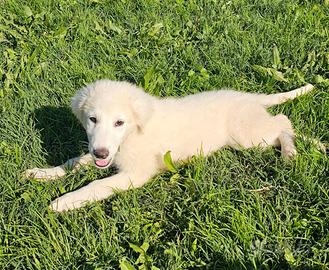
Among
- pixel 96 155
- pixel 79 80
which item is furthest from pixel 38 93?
pixel 96 155

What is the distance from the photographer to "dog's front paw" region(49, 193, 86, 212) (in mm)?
3232

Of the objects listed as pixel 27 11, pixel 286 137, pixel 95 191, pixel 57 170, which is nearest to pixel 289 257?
pixel 286 137

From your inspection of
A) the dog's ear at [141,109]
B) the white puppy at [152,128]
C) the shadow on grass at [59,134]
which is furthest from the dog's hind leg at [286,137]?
the shadow on grass at [59,134]

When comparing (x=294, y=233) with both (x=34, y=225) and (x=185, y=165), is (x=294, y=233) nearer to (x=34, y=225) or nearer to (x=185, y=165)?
(x=185, y=165)

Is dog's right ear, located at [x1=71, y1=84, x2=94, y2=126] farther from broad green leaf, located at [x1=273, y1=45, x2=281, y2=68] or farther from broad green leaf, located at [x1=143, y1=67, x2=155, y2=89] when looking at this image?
broad green leaf, located at [x1=273, y1=45, x2=281, y2=68]

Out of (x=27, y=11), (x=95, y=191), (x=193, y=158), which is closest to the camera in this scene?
(x=95, y=191)

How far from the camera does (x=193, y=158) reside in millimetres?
3559

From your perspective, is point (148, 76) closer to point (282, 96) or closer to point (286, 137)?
point (282, 96)

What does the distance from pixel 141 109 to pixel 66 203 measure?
77cm

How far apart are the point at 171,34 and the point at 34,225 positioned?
2717 mm

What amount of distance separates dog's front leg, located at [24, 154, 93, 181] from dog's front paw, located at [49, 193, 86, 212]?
0.40 meters

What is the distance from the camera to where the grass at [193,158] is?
284 cm

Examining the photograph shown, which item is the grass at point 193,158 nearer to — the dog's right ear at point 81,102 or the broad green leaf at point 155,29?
the broad green leaf at point 155,29

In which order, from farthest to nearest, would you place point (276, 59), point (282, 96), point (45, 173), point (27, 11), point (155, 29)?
point (27, 11), point (155, 29), point (276, 59), point (282, 96), point (45, 173)
